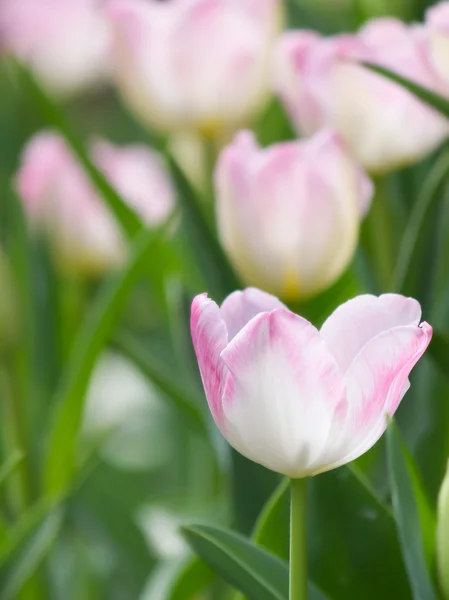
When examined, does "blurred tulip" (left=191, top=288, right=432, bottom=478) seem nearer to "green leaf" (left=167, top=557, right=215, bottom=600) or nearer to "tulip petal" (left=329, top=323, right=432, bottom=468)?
"tulip petal" (left=329, top=323, right=432, bottom=468)

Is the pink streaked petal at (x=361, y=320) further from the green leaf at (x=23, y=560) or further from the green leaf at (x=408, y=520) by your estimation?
the green leaf at (x=23, y=560)

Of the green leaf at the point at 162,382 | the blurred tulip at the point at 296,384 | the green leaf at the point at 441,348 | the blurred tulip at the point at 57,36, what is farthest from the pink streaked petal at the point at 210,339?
the blurred tulip at the point at 57,36

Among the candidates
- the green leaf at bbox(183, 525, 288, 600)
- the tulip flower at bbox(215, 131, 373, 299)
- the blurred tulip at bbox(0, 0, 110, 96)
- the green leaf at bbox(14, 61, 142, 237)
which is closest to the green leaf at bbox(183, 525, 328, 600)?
the green leaf at bbox(183, 525, 288, 600)

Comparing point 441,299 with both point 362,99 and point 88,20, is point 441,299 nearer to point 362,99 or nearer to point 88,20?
point 362,99

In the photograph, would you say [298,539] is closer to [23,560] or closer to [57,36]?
[23,560]

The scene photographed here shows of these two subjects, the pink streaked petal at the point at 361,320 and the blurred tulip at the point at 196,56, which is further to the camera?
the blurred tulip at the point at 196,56

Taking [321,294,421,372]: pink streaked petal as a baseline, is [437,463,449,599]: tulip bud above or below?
below

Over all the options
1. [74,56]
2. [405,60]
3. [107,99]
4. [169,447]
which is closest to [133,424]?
[169,447]
